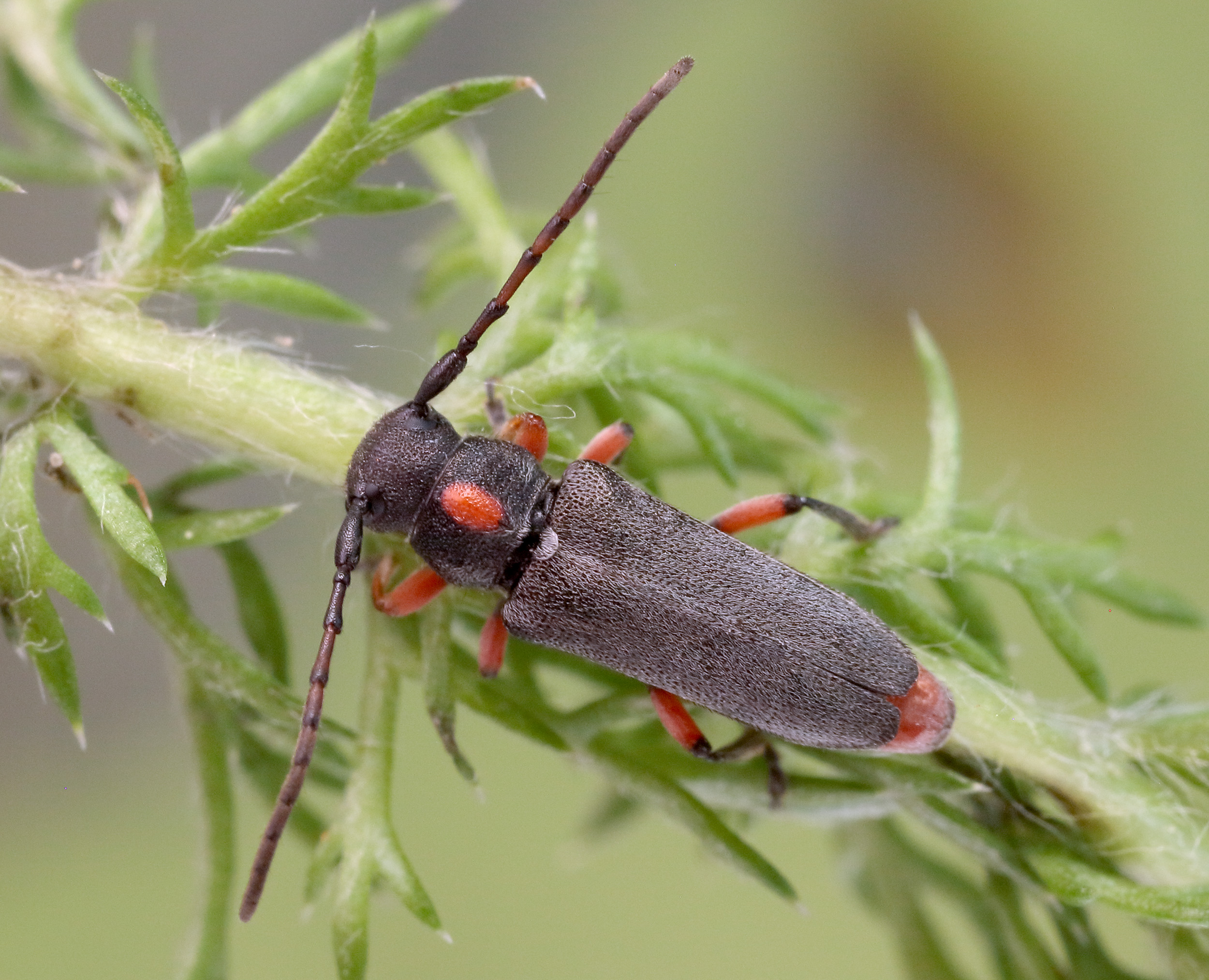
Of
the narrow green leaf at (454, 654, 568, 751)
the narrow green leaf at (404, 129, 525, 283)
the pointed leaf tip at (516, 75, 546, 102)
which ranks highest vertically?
the pointed leaf tip at (516, 75, 546, 102)

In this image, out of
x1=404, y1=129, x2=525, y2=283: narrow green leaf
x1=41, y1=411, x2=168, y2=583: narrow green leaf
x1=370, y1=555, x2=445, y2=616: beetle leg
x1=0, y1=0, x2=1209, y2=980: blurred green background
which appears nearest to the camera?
x1=41, y1=411, x2=168, y2=583: narrow green leaf

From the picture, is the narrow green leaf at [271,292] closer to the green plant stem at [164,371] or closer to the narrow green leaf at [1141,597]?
the green plant stem at [164,371]

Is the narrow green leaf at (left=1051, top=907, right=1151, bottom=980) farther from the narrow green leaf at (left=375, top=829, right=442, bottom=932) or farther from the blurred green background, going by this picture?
the blurred green background

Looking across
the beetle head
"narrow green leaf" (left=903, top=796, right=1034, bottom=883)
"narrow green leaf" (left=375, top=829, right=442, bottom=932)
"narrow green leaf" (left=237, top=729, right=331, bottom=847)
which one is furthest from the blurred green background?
"narrow green leaf" (left=903, top=796, right=1034, bottom=883)

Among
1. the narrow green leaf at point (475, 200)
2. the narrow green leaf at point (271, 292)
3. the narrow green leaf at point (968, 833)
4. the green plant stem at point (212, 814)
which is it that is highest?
the narrow green leaf at point (475, 200)

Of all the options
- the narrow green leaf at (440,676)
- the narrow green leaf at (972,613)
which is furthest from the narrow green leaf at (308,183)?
the narrow green leaf at (972,613)
